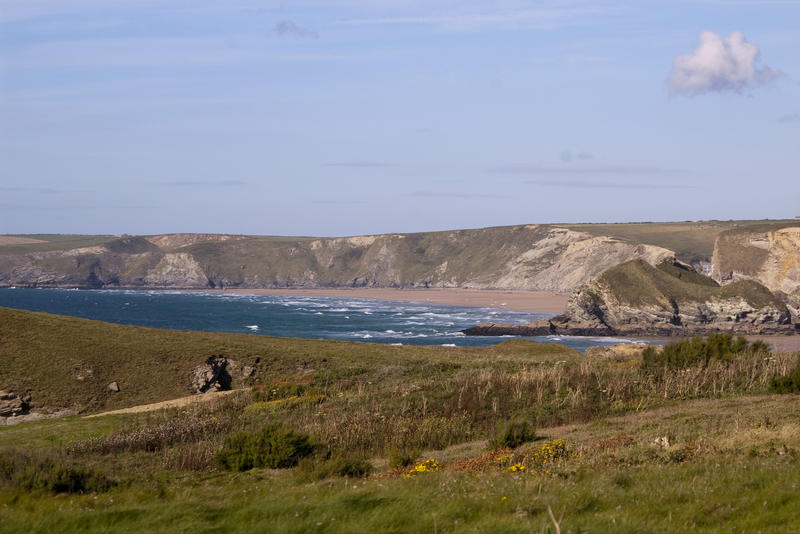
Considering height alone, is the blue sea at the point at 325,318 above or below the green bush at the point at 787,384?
below

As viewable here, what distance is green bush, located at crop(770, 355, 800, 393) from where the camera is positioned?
1004 inches

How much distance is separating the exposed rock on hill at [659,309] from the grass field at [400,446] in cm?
7008

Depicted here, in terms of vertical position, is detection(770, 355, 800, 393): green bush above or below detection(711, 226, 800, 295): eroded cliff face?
below

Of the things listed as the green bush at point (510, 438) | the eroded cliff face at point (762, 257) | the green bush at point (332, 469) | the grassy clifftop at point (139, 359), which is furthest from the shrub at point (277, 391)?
the eroded cliff face at point (762, 257)

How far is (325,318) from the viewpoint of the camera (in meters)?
129

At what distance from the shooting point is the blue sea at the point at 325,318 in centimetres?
9825

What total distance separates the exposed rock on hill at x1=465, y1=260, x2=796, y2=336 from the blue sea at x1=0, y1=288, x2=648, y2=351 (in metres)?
8.84

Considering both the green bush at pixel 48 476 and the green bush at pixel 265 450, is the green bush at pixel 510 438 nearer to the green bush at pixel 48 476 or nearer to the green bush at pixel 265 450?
the green bush at pixel 265 450

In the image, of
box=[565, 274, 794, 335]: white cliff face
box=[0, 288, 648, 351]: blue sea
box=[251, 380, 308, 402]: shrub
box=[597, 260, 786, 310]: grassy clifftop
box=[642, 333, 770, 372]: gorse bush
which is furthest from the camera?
box=[597, 260, 786, 310]: grassy clifftop

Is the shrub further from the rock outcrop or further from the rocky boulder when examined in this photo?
the rocky boulder

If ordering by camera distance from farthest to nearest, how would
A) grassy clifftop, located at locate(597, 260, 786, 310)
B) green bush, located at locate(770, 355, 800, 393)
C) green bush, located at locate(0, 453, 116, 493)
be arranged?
grassy clifftop, located at locate(597, 260, 786, 310), green bush, located at locate(770, 355, 800, 393), green bush, located at locate(0, 453, 116, 493)

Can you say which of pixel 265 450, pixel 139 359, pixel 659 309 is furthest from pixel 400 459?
pixel 659 309

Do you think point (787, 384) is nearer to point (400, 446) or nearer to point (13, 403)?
point (400, 446)

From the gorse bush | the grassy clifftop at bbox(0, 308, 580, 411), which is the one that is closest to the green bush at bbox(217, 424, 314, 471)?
the grassy clifftop at bbox(0, 308, 580, 411)
